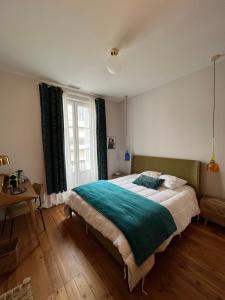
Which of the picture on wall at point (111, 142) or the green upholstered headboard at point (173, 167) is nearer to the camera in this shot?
the green upholstered headboard at point (173, 167)

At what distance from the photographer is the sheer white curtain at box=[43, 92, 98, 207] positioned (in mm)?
3227

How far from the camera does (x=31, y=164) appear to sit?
2.83 metres

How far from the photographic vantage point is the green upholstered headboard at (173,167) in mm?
2594

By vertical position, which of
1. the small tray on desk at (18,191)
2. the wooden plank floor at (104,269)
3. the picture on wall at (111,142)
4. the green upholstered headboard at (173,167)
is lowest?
the wooden plank floor at (104,269)

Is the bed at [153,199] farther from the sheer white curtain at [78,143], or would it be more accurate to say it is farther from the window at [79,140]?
the window at [79,140]

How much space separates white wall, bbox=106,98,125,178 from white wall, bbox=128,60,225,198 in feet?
2.18

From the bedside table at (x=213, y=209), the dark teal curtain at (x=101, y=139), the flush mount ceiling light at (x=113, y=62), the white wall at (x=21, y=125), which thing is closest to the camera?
the flush mount ceiling light at (x=113, y=62)

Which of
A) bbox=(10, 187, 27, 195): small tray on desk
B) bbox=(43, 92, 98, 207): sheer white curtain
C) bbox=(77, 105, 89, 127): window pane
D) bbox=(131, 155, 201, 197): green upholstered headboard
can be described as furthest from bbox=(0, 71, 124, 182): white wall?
bbox=(131, 155, 201, 197): green upholstered headboard

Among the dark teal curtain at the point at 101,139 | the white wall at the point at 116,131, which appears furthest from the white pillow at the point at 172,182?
the white wall at the point at 116,131

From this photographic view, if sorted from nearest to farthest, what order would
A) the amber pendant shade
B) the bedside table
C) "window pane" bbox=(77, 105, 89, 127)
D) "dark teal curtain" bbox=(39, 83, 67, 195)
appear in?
the bedside table, the amber pendant shade, "dark teal curtain" bbox=(39, 83, 67, 195), "window pane" bbox=(77, 105, 89, 127)

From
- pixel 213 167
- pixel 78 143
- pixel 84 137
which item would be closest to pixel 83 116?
pixel 84 137

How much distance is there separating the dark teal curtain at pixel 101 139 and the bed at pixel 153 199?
90 centimetres

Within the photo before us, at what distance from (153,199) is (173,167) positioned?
3.72 feet

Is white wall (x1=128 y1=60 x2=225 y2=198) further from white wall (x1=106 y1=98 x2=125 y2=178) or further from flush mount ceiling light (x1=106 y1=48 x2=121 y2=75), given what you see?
flush mount ceiling light (x1=106 y1=48 x2=121 y2=75)
